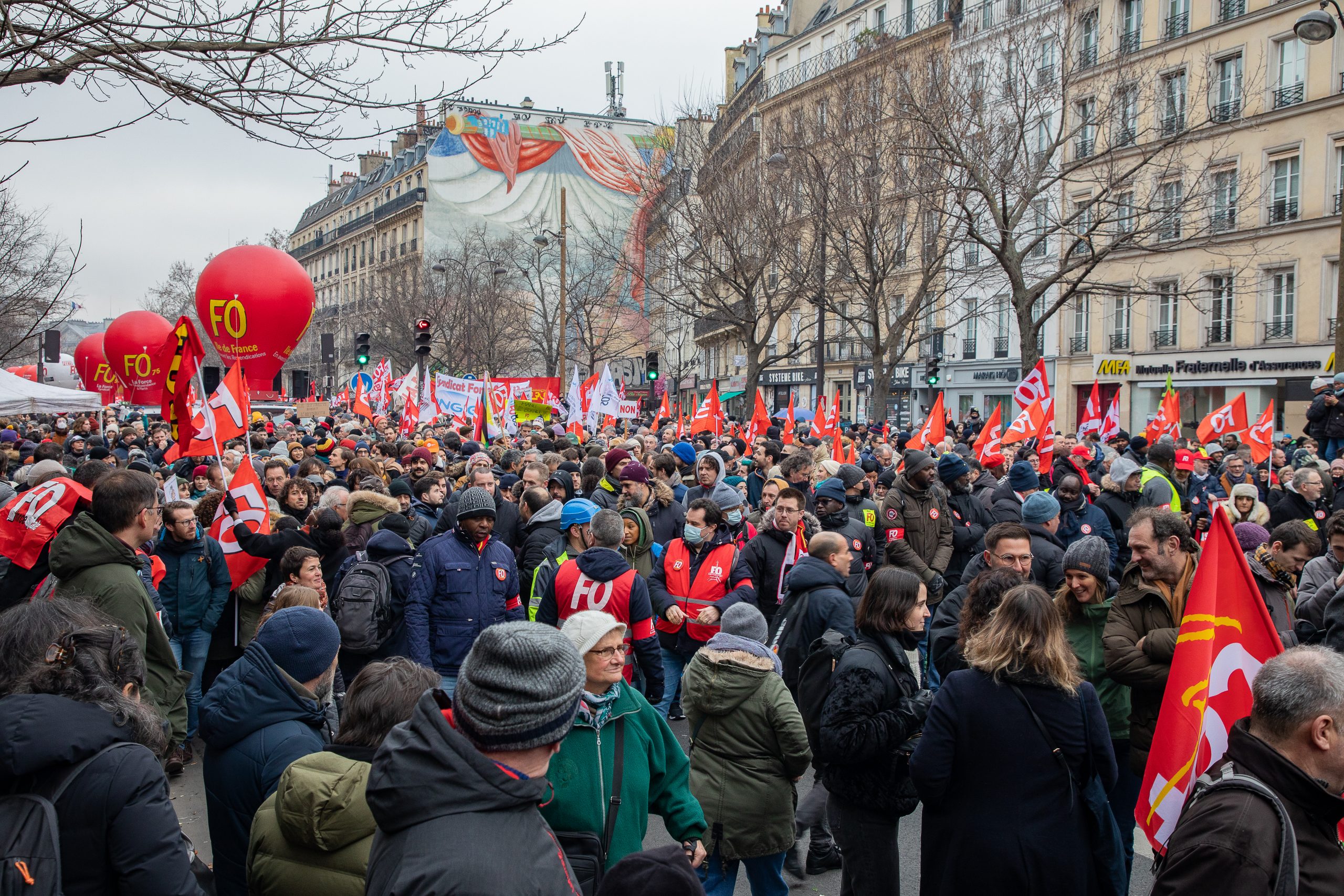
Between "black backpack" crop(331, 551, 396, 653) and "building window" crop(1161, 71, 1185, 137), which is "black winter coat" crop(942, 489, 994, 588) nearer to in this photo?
"black backpack" crop(331, 551, 396, 653)

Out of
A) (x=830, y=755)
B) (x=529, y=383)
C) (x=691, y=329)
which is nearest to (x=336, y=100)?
(x=830, y=755)

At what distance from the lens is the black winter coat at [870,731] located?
359 cm

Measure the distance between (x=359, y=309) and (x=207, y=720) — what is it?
199ft

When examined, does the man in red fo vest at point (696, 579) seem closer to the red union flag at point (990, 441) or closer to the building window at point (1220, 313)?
the red union flag at point (990, 441)

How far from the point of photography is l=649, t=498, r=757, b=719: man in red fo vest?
585 cm

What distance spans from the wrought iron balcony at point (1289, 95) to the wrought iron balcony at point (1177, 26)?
3.27 meters

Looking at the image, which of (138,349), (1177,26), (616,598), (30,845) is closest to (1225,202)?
(1177,26)

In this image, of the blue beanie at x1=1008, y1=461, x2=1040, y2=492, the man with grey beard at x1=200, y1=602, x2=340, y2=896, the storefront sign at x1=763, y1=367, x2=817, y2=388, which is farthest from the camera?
the storefront sign at x1=763, y1=367, x2=817, y2=388

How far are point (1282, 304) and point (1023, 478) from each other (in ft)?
80.3

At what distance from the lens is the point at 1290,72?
27.2 metres

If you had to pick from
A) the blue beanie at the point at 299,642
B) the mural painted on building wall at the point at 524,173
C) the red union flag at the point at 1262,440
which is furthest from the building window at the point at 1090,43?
the mural painted on building wall at the point at 524,173

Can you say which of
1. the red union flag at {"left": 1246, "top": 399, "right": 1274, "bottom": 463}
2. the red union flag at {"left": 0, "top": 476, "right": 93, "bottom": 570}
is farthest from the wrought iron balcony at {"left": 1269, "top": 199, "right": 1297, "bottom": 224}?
the red union flag at {"left": 0, "top": 476, "right": 93, "bottom": 570}

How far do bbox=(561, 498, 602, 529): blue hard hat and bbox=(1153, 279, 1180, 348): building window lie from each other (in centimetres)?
2881

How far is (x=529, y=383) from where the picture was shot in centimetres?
2558
